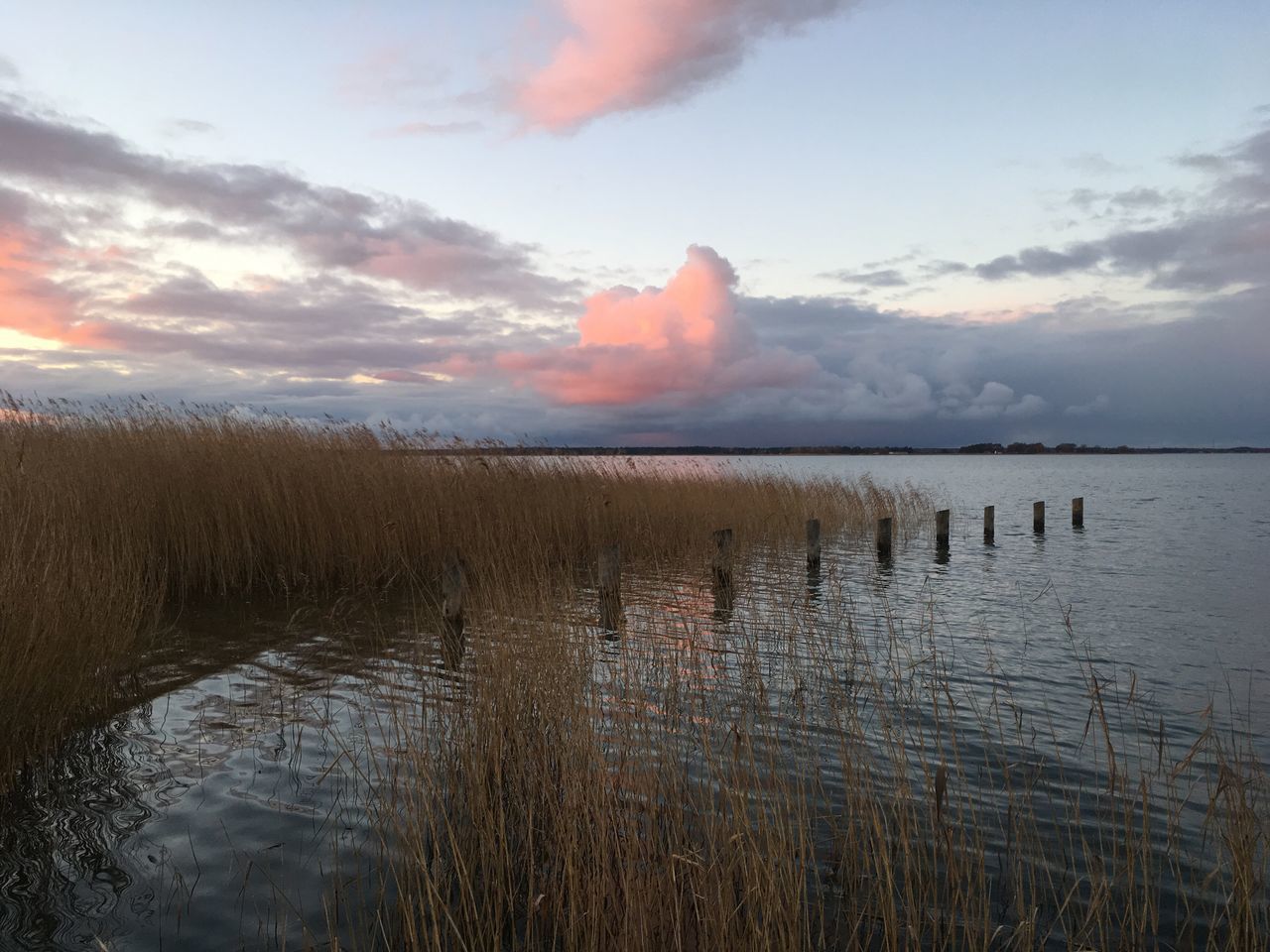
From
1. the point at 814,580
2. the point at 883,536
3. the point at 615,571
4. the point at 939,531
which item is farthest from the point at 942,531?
the point at 615,571

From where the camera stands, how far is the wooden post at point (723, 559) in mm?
11461

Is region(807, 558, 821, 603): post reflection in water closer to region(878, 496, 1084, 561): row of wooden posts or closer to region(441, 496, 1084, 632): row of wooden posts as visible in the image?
region(441, 496, 1084, 632): row of wooden posts

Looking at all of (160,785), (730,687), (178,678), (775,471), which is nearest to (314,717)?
(160,785)

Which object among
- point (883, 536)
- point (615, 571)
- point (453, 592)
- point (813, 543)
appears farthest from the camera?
point (883, 536)

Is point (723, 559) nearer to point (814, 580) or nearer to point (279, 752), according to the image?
point (814, 580)

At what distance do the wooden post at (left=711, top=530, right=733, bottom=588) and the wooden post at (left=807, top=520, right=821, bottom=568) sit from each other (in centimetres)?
384

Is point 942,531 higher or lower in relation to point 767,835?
lower

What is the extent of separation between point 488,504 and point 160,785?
7.88 metres

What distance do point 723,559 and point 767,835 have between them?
861 cm

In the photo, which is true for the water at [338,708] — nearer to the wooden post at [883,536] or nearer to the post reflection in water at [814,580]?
the post reflection in water at [814,580]

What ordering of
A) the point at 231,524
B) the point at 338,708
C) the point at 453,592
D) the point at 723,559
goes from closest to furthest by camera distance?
1. the point at 338,708
2. the point at 453,592
3. the point at 231,524
4. the point at 723,559

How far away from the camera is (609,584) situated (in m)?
9.27

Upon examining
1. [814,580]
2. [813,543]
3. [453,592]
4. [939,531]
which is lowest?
[814,580]

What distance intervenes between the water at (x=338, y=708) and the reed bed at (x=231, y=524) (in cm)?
66
